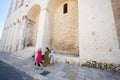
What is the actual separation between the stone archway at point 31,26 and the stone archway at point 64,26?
3.16m

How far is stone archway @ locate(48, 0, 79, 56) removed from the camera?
283 inches

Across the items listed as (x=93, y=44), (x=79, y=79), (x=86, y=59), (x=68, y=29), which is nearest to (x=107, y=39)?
(x=93, y=44)

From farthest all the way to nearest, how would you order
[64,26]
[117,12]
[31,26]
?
[31,26]
[64,26]
[117,12]

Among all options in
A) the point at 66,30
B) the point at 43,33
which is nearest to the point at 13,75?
the point at 43,33

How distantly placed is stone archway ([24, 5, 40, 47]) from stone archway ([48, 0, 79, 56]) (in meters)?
3.16

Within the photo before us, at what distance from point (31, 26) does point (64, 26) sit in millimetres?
5713

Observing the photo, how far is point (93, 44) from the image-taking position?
410cm

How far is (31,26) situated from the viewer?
10781mm

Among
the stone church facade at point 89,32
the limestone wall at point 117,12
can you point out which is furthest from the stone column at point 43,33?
the limestone wall at point 117,12

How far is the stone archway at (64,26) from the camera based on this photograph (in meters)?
7.19

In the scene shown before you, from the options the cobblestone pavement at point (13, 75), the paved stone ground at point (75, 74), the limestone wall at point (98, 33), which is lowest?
the cobblestone pavement at point (13, 75)

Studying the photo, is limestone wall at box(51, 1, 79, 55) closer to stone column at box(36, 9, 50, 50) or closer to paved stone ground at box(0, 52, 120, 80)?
stone column at box(36, 9, 50, 50)

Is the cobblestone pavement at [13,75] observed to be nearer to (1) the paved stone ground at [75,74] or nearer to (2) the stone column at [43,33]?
(1) the paved stone ground at [75,74]

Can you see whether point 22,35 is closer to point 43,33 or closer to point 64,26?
point 43,33
